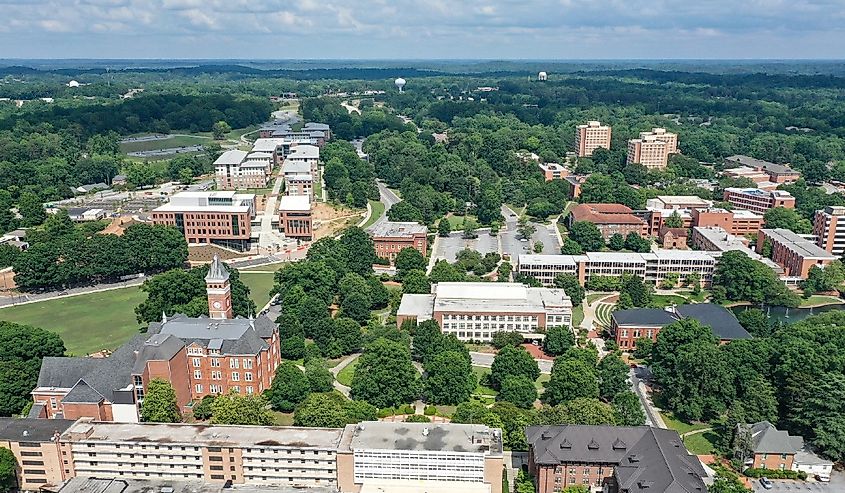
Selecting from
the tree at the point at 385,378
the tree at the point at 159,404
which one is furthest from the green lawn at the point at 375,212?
the tree at the point at 159,404

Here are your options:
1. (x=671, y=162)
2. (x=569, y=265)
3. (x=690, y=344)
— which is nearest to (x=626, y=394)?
(x=690, y=344)

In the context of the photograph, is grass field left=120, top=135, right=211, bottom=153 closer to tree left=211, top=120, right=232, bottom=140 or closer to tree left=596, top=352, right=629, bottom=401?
tree left=211, top=120, right=232, bottom=140

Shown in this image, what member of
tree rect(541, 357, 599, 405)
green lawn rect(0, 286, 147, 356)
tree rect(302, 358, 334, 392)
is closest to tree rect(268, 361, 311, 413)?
tree rect(302, 358, 334, 392)

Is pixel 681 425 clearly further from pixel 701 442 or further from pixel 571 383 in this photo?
pixel 571 383

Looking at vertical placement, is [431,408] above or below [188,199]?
below

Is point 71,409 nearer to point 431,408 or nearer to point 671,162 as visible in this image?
point 431,408

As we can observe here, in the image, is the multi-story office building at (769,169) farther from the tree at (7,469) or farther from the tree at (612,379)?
the tree at (7,469)

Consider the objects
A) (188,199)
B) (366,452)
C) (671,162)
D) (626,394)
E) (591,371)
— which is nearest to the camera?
(366,452)
